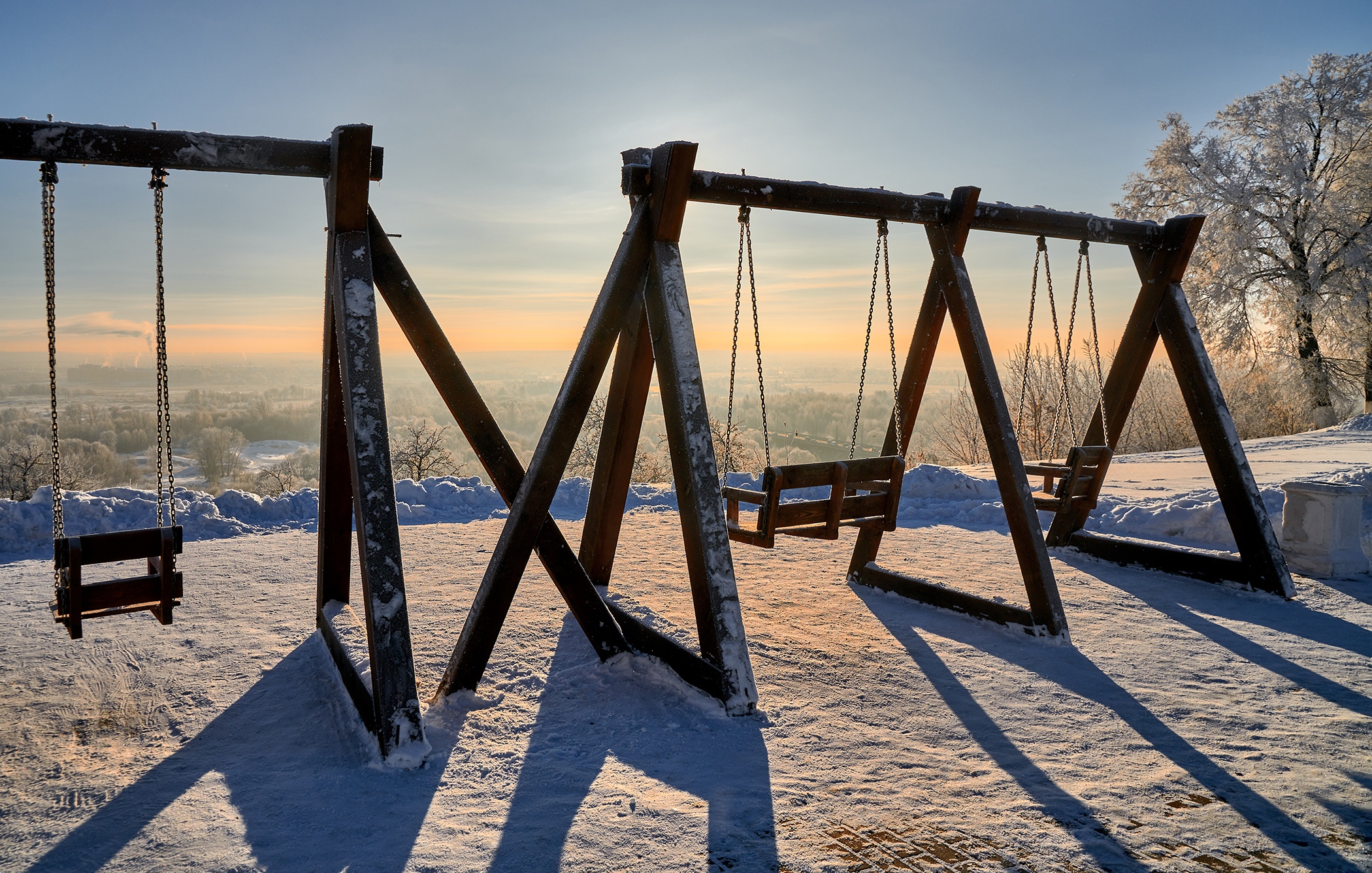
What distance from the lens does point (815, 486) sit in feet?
17.9

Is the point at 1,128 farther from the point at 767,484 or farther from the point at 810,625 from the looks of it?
the point at 810,625

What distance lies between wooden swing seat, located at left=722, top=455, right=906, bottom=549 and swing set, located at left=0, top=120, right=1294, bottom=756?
0.02m

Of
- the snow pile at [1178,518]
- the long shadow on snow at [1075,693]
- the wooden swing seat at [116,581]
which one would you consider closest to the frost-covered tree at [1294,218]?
the snow pile at [1178,518]

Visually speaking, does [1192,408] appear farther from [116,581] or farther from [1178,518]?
[116,581]

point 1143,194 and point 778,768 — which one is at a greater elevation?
point 1143,194

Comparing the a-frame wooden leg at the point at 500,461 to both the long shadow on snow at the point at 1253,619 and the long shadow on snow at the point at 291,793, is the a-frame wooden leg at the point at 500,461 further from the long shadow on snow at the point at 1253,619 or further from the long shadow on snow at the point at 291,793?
the long shadow on snow at the point at 1253,619

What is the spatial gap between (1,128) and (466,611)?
3772 millimetres

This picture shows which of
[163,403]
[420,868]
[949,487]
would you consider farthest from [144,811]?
[949,487]

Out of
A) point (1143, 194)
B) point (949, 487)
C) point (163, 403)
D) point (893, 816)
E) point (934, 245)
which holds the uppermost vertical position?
point (1143, 194)

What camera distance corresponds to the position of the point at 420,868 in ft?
9.10

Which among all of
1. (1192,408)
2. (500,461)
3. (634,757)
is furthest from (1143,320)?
(634,757)

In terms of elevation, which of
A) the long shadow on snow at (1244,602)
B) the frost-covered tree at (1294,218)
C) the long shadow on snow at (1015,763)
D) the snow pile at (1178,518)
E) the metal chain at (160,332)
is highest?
the frost-covered tree at (1294,218)

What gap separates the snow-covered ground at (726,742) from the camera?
9.70 feet

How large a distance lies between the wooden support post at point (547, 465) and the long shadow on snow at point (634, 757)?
481mm
